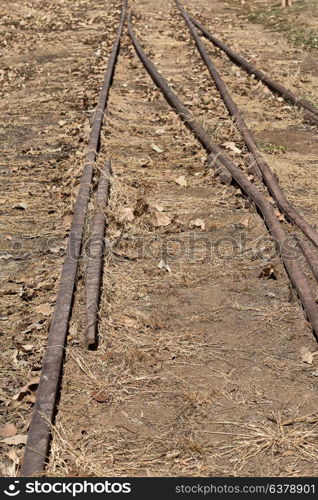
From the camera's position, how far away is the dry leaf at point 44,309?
4871 mm

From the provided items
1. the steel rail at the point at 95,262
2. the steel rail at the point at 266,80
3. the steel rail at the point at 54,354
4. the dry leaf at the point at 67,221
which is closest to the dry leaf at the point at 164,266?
the steel rail at the point at 95,262

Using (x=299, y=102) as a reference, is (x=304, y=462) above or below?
above

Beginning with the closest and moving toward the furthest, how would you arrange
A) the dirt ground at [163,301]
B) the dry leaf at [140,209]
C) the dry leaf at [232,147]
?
the dirt ground at [163,301]
the dry leaf at [140,209]
the dry leaf at [232,147]

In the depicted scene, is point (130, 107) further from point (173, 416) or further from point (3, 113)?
point (173, 416)

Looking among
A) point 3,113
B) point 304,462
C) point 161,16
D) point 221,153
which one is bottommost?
point 161,16

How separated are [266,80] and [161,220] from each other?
584 cm

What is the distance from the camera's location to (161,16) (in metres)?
19.2

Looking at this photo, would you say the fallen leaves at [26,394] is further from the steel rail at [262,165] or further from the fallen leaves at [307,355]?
the steel rail at [262,165]

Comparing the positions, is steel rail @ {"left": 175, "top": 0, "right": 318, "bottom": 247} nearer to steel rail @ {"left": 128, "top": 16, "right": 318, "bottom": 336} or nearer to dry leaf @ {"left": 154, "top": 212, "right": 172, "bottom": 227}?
steel rail @ {"left": 128, "top": 16, "right": 318, "bottom": 336}

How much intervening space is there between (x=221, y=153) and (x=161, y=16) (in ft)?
43.5

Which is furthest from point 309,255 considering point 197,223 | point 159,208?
point 159,208

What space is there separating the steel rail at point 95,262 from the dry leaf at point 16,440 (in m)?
0.84

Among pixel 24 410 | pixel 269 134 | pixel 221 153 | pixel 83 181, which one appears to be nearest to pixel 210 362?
pixel 24 410

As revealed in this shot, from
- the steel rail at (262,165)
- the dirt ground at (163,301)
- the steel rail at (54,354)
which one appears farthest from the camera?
the steel rail at (262,165)
